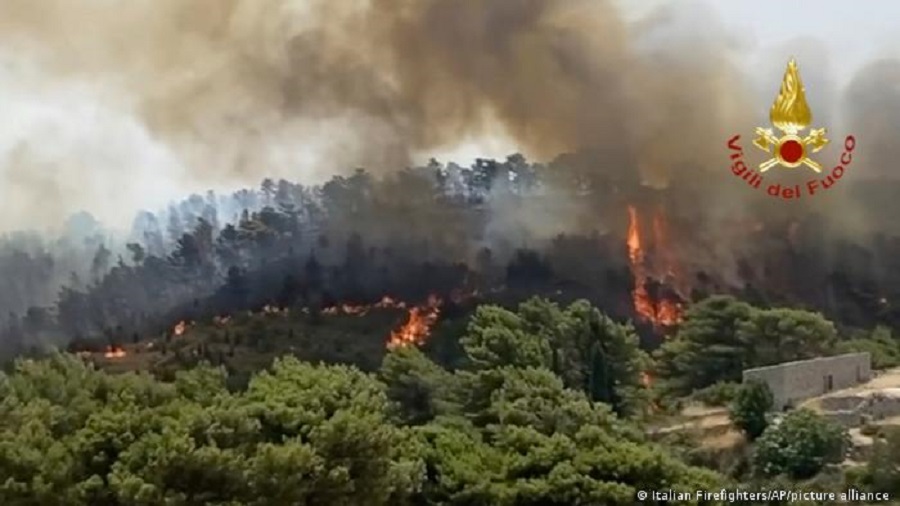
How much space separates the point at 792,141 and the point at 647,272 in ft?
7.28

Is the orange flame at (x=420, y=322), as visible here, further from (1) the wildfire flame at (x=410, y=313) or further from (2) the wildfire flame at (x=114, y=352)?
(2) the wildfire flame at (x=114, y=352)

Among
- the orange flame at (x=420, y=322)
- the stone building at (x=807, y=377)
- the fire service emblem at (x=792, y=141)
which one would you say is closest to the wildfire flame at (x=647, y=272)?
the fire service emblem at (x=792, y=141)

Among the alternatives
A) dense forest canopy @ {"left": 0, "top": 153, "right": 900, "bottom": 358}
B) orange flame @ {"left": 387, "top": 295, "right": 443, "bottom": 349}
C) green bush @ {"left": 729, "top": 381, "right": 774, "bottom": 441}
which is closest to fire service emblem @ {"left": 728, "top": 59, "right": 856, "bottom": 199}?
dense forest canopy @ {"left": 0, "top": 153, "right": 900, "bottom": 358}

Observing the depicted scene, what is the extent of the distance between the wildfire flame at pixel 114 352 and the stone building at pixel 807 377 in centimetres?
594

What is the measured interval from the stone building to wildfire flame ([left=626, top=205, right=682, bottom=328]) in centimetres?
145

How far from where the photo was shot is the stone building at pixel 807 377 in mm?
10938

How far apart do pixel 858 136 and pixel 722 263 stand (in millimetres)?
1916

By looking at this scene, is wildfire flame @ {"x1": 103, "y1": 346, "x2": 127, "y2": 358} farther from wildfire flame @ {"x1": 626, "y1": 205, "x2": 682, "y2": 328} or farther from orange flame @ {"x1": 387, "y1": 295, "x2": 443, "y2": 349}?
wildfire flame @ {"x1": 626, "y1": 205, "x2": 682, "y2": 328}

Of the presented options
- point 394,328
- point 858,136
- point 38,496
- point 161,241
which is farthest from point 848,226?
point 38,496

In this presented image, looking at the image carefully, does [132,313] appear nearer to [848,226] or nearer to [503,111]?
[503,111]

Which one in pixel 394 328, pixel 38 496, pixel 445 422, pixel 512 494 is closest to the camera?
pixel 38 496

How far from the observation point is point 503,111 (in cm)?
1234

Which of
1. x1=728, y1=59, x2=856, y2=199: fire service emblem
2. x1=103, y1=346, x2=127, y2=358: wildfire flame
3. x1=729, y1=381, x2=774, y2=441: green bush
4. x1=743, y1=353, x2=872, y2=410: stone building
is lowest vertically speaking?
x1=729, y1=381, x2=774, y2=441: green bush

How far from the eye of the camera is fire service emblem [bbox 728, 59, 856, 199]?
1090 cm
